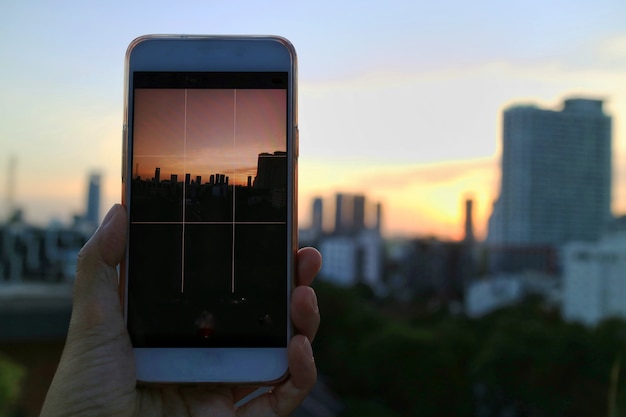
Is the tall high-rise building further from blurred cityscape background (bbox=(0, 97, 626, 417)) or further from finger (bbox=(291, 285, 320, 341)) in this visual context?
finger (bbox=(291, 285, 320, 341))

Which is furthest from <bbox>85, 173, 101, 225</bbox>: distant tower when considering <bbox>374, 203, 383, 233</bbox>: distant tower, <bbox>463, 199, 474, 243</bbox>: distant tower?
<bbox>463, 199, 474, 243</bbox>: distant tower

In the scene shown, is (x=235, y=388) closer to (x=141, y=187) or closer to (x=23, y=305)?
(x=141, y=187)

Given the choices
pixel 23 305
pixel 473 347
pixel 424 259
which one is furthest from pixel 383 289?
pixel 23 305

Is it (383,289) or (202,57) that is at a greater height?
(202,57)

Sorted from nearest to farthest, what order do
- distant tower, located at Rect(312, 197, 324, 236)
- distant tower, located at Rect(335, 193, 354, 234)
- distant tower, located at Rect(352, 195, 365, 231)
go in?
distant tower, located at Rect(312, 197, 324, 236) → distant tower, located at Rect(335, 193, 354, 234) → distant tower, located at Rect(352, 195, 365, 231)

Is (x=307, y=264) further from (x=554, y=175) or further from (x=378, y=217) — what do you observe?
(x=554, y=175)

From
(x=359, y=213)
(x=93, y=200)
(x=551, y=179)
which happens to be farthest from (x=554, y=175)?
(x=93, y=200)
